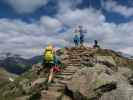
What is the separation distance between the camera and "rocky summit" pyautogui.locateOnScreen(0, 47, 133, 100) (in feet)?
85.3

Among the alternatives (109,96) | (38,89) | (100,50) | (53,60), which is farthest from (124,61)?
(109,96)

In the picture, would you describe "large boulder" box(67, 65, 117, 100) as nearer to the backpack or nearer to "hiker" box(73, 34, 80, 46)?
→ the backpack

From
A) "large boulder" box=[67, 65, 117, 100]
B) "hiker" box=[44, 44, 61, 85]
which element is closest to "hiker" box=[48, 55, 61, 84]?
"hiker" box=[44, 44, 61, 85]

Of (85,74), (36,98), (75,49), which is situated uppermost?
(75,49)

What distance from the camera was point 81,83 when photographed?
29141 mm

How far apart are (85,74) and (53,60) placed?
7.24 meters

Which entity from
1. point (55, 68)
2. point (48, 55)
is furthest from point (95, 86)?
point (55, 68)

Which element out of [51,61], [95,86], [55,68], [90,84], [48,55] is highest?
[48,55]

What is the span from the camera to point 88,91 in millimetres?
27641

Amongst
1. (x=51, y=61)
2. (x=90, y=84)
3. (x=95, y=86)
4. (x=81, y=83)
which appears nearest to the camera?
(x=95, y=86)

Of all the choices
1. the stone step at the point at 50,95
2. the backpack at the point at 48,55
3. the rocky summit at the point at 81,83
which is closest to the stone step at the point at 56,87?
the rocky summit at the point at 81,83

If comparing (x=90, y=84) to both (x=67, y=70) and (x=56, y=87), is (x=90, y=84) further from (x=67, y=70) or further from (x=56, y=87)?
(x=67, y=70)

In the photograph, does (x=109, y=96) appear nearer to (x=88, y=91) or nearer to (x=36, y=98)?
(x=88, y=91)

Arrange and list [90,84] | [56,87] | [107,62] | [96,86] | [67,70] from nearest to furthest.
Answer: [96,86], [90,84], [56,87], [67,70], [107,62]
